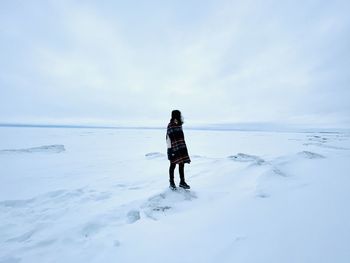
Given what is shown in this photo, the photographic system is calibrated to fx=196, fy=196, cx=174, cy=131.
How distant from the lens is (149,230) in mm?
3576

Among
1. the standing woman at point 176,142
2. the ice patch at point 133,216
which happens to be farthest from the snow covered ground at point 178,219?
the standing woman at point 176,142

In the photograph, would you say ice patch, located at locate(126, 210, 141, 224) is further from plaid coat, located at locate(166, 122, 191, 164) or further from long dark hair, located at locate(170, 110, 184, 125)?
long dark hair, located at locate(170, 110, 184, 125)

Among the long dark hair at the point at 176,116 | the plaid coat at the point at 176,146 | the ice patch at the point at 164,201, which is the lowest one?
the ice patch at the point at 164,201

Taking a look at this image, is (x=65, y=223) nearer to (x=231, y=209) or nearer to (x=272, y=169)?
(x=231, y=209)

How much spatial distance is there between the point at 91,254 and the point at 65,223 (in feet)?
4.40

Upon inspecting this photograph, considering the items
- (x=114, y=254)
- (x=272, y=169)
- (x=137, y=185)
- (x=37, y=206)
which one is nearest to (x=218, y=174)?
(x=272, y=169)

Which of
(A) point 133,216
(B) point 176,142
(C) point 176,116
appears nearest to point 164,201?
(A) point 133,216

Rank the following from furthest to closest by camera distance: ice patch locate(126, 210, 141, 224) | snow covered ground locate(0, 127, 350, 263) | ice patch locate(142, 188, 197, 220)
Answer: ice patch locate(142, 188, 197, 220) → ice patch locate(126, 210, 141, 224) → snow covered ground locate(0, 127, 350, 263)

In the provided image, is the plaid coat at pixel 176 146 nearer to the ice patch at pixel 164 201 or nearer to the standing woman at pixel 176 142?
the standing woman at pixel 176 142

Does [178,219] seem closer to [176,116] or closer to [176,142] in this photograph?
[176,142]

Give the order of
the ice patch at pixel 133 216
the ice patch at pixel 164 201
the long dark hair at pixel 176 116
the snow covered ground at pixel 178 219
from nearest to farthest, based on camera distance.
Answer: the snow covered ground at pixel 178 219, the ice patch at pixel 133 216, the ice patch at pixel 164 201, the long dark hair at pixel 176 116

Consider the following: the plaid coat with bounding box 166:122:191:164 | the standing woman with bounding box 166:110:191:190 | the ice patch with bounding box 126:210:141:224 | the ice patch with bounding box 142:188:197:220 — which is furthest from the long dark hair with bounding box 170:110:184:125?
the ice patch with bounding box 126:210:141:224

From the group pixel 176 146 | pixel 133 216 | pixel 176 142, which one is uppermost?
pixel 176 142

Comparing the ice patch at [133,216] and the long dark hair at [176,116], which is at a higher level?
the long dark hair at [176,116]
